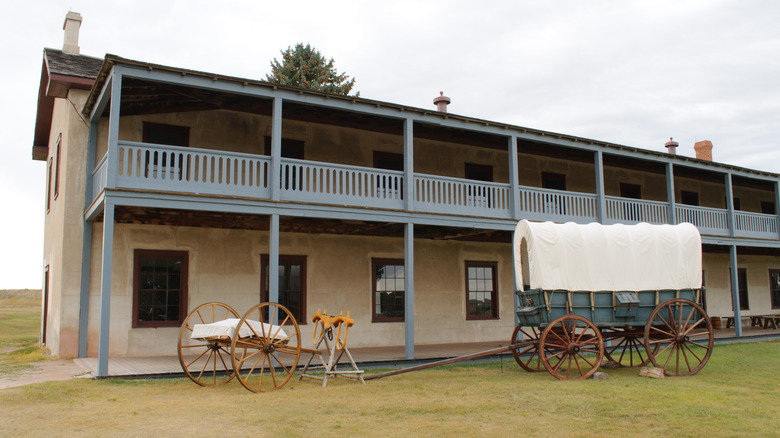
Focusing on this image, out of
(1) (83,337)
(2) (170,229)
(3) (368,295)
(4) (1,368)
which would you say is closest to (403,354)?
(3) (368,295)

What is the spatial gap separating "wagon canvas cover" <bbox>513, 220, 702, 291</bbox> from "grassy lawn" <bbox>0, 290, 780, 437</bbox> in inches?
67.3

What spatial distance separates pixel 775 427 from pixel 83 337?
12.8m

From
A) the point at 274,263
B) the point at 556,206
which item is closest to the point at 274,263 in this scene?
the point at 274,263

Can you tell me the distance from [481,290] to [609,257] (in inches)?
291

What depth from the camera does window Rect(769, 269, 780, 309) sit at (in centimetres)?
2452

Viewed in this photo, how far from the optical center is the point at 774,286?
2477cm

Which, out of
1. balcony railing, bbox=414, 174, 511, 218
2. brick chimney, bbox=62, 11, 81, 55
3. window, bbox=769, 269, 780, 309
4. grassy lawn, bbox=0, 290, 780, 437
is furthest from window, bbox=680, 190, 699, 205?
brick chimney, bbox=62, 11, 81, 55

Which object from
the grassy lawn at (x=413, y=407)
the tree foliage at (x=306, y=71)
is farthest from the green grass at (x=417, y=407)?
the tree foliage at (x=306, y=71)

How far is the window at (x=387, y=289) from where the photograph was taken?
53.4ft

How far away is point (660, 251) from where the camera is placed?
11133 mm

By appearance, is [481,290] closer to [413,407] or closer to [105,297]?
[413,407]

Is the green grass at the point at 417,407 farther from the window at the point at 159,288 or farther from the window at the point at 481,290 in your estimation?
the window at the point at 481,290

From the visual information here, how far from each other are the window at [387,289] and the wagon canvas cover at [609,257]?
5.58 metres

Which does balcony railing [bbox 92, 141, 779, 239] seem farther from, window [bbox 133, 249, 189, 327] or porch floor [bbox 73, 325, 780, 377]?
porch floor [bbox 73, 325, 780, 377]
